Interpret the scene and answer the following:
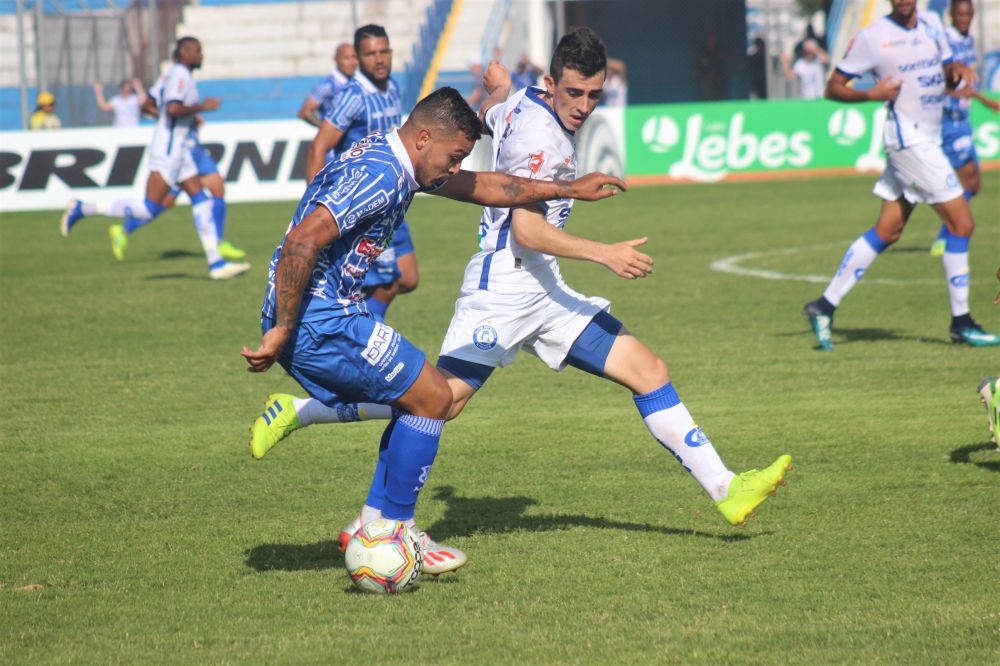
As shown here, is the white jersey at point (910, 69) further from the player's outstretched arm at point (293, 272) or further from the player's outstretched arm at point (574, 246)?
the player's outstretched arm at point (293, 272)

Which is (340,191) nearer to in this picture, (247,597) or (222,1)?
(247,597)

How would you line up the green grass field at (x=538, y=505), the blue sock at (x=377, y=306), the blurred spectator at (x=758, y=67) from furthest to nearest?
the blurred spectator at (x=758, y=67)
the blue sock at (x=377, y=306)
the green grass field at (x=538, y=505)

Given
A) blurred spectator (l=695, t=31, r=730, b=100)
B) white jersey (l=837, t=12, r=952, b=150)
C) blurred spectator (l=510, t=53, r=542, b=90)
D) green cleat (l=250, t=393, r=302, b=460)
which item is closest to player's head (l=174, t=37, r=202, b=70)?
white jersey (l=837, t=12, r=952, b=150)

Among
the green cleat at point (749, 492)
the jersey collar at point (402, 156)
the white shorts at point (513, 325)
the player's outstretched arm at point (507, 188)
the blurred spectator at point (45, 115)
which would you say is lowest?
the blurred spectator at point (45, 115)

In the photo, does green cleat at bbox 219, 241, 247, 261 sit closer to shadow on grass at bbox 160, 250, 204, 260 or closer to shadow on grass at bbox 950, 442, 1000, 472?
shadow on grass at bbox 160, 250, 204, 260

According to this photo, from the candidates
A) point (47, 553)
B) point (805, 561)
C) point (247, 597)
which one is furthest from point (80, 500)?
point (805, 561)

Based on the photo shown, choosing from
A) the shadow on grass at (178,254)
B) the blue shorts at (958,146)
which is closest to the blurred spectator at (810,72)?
the blue shorts at (958,146)

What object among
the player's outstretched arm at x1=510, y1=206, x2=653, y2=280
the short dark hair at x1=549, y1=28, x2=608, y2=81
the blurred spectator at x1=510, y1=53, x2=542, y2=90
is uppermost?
the short dark hair at x1=549, y1=28, x2=608, y2=81

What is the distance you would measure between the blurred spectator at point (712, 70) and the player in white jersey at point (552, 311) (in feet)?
90.2

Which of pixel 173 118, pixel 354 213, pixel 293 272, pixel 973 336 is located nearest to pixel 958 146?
pixel 973 336

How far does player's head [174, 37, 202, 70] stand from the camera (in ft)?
43.5

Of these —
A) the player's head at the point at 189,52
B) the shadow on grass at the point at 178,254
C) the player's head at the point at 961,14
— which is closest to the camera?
the player's head at the point at 189,52

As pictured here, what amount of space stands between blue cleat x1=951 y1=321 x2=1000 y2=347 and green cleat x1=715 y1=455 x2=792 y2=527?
448 cm

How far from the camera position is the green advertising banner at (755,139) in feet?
77.6
